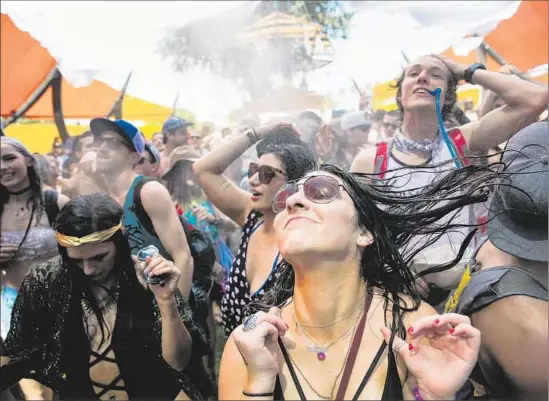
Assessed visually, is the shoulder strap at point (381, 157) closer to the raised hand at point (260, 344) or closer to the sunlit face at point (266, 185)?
the sunlit face at point (266, 185)

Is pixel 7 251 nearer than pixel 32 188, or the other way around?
pixel 7 251

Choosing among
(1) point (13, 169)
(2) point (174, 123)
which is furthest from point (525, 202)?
(1) point (13, 169)

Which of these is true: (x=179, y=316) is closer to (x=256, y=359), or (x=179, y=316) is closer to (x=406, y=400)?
(x=256, y=359)

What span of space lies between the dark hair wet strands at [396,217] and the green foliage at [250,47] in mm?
1109

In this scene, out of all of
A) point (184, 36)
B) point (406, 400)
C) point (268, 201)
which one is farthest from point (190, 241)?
point (406, 400)

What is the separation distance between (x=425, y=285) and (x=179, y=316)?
2.98ft

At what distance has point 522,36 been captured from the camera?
8.63ft

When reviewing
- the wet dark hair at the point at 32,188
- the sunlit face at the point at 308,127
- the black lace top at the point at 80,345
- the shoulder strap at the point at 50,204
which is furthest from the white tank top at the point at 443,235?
the wet dark hair at the point at 32,188

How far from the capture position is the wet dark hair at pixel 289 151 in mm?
1947

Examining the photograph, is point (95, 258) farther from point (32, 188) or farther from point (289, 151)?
point (32, 188)

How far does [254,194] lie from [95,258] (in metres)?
0.65

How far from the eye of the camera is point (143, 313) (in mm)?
1933

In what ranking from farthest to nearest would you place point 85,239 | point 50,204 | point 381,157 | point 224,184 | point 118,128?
1. point 50,204
2. point 224,184
3. point 118,128
4. point 381,157
5. point 85,239

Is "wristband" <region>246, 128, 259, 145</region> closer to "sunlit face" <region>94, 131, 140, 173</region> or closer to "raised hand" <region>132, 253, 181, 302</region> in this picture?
"sunlit face" <region>94, 131, 140, 173</region>
